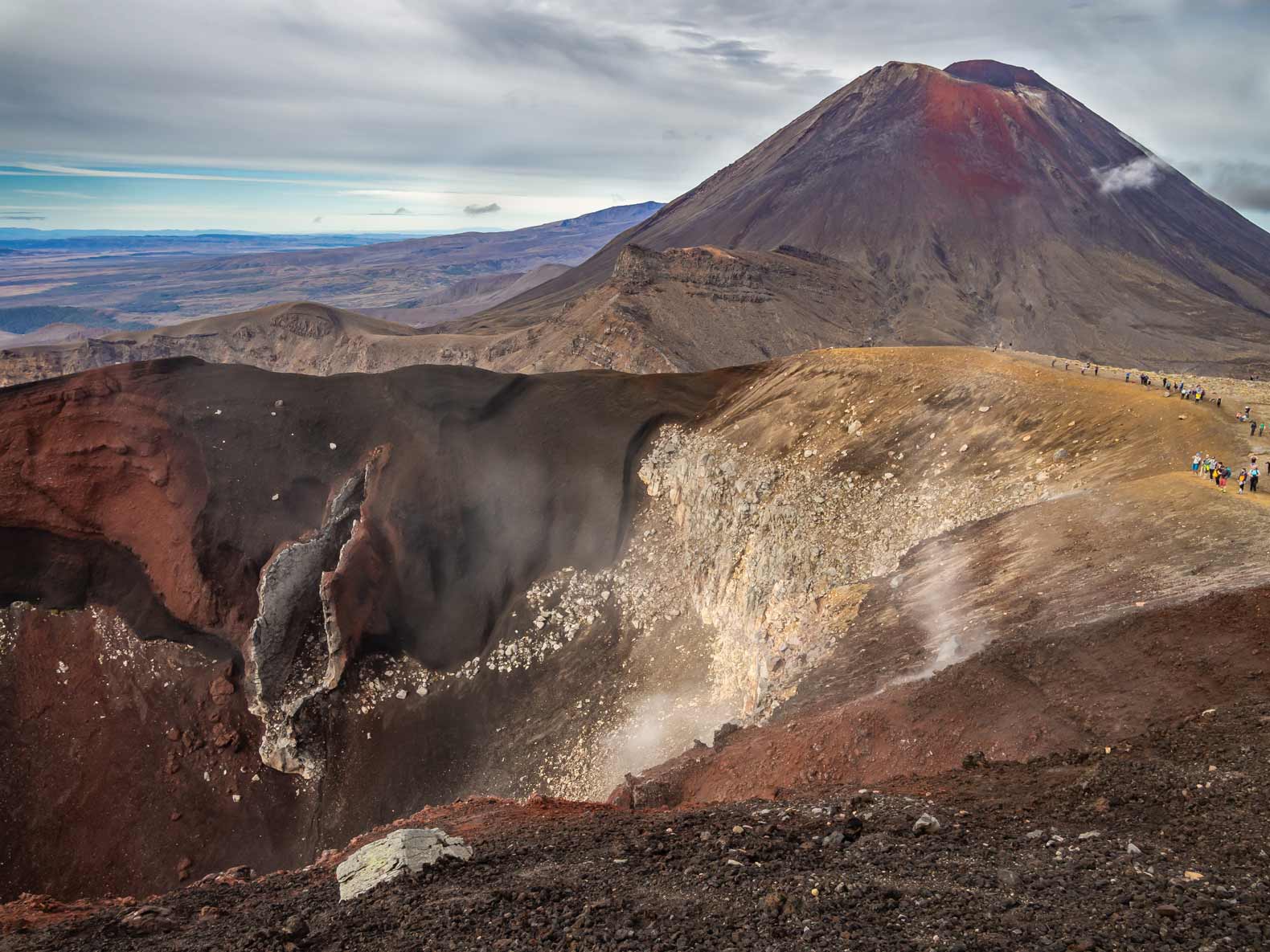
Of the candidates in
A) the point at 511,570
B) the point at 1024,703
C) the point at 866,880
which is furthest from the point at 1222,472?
the point at 511,570

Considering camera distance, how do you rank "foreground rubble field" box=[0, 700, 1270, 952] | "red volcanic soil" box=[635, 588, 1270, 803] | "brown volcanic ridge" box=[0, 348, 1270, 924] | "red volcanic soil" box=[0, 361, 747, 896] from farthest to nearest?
"red volcanic soil" box=[0, 361, 747, 896] → "brown volcanic ridge" box=[0, 348, 1270, 924] → "red volcanic soil" box=[635, 588, 1270, 803] → "foreground rubble field" box=[0, 700, 1270, 952]

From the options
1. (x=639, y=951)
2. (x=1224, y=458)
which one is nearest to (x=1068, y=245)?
(x=1224, y=458)

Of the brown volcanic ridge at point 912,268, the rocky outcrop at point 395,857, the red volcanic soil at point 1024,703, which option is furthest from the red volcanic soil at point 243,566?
the brown volcanic ridge at point 912,268

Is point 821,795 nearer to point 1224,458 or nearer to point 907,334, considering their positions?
point 1224,458

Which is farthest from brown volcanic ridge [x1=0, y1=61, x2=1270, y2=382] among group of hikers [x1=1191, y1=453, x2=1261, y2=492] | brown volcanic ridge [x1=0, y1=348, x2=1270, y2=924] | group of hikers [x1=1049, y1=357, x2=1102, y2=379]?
group of hikers [x1=1191, y1=453, x2=1261, y2=492]

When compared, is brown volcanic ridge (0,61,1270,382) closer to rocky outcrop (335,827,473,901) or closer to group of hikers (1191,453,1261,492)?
group of hikers (1191,453,1261,492)

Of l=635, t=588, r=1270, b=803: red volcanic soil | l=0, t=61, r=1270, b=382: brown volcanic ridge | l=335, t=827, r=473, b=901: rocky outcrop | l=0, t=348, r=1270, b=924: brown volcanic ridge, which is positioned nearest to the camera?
l=335, t=827, r=473, b=901: rocky outcrop

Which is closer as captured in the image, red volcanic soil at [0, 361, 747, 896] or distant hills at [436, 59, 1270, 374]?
red volcanic soil at [0, 361, 747, 896]

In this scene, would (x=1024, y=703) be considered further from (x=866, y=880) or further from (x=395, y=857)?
(x=395, y=857)
